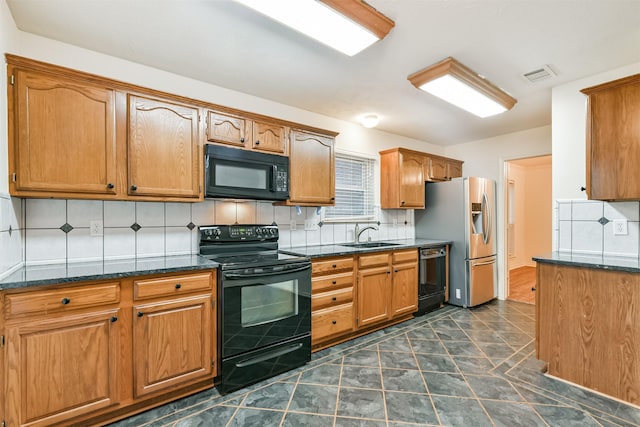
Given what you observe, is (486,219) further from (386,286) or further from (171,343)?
(171,343)

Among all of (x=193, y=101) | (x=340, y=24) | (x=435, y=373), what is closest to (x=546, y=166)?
(x=435, y=373)

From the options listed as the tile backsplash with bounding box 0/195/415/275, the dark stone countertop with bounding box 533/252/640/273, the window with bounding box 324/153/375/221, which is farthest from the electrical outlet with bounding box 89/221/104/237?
the dark stone countertop with bounding box 533/252/640/273

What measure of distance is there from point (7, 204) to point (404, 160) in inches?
146

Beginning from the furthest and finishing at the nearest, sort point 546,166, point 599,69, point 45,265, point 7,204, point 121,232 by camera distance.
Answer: point 546,166, point 599,69, point 121,232, point 45,265, point 7,204

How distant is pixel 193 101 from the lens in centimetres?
226

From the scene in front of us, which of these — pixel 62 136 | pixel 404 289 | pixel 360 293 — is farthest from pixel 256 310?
pixel 404 289

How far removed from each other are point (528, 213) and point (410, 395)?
21.0 ft

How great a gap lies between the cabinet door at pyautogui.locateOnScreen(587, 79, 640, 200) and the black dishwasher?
1.75m

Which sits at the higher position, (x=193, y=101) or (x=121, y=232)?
(x=193, y=101)

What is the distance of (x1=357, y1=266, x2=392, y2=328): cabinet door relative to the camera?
2938 millimetres

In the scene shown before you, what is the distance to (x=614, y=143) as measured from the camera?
2074 millimetres

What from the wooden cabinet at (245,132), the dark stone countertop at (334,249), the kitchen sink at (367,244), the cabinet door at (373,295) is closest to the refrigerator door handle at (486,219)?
the dark stone countertop at (334,249)

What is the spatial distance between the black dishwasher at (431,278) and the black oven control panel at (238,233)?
188 centimetres

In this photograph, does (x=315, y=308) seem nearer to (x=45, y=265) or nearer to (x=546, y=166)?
(x=45, y=265)
